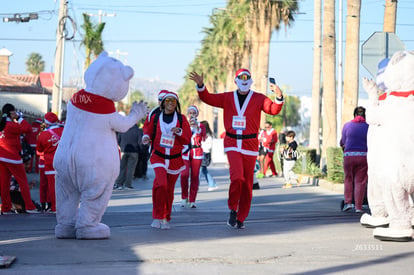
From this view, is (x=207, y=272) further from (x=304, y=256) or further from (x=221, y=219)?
(x=221, y=219)

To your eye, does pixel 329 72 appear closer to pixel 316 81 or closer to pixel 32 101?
pixel 316 81

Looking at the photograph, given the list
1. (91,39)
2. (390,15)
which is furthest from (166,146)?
(91,39)

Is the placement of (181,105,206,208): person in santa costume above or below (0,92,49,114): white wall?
below

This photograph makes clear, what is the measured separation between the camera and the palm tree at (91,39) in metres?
47.5

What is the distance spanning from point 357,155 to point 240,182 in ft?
10.5

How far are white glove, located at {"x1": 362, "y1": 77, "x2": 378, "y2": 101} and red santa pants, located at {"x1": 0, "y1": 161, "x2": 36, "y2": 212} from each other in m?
6.12

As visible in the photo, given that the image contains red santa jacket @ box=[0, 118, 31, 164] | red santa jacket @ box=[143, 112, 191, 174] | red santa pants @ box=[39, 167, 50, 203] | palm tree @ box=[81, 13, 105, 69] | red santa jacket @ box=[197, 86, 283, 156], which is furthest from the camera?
palm tree @ box=[81, 13, 105, 69]

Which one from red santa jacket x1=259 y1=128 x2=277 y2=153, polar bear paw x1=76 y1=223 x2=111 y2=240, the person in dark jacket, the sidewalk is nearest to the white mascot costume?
the sidewalk

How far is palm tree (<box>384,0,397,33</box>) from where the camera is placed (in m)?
21.0

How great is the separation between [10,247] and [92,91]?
6.59ft

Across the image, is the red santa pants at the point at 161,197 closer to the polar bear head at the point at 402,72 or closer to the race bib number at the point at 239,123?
the race bib number at the point at 239,123

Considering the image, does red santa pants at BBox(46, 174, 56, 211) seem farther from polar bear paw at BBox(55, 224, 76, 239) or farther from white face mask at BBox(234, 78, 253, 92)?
polar bear paw at BBox(55, 224, 76, 239)

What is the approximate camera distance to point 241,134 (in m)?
Answer: 10.8

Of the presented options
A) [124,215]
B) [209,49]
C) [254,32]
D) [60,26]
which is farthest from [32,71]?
[124,215]
